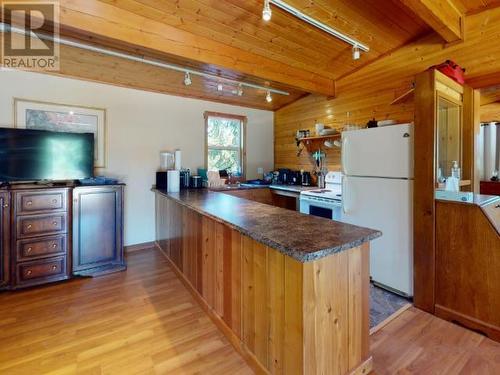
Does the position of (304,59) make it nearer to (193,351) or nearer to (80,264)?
(193,351)

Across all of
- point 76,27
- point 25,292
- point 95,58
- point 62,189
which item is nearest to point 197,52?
point 76,27

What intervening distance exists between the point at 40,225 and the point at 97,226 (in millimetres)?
526

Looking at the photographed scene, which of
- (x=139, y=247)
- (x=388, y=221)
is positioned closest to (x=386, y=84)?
(x=388, y=221)

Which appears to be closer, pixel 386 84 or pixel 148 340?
pixel 148 340

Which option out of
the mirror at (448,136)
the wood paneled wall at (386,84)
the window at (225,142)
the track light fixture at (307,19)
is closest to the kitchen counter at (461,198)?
the mirror at (448,136)

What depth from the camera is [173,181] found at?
345 cm

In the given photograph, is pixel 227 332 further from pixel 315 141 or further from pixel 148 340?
pixel 315 141

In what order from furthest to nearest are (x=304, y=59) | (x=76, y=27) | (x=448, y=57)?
→ (x=304, y=59) → (x=448, y=57) → (x=76, y=27)

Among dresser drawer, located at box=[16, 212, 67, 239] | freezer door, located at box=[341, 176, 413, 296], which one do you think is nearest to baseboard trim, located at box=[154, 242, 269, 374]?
dresser drawer, located at box=[16, 212, 67, 239]

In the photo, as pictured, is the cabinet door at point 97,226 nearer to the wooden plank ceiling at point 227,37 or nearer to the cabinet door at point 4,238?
the cabinet door at point 4,238

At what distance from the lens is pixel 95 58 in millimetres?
3082

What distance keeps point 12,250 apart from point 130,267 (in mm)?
1176

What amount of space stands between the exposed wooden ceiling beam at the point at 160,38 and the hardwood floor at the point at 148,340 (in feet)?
7.99

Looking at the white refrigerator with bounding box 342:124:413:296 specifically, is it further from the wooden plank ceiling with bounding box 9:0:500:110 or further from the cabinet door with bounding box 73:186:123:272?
the cabinet door with bounding box 73:186:123:272
